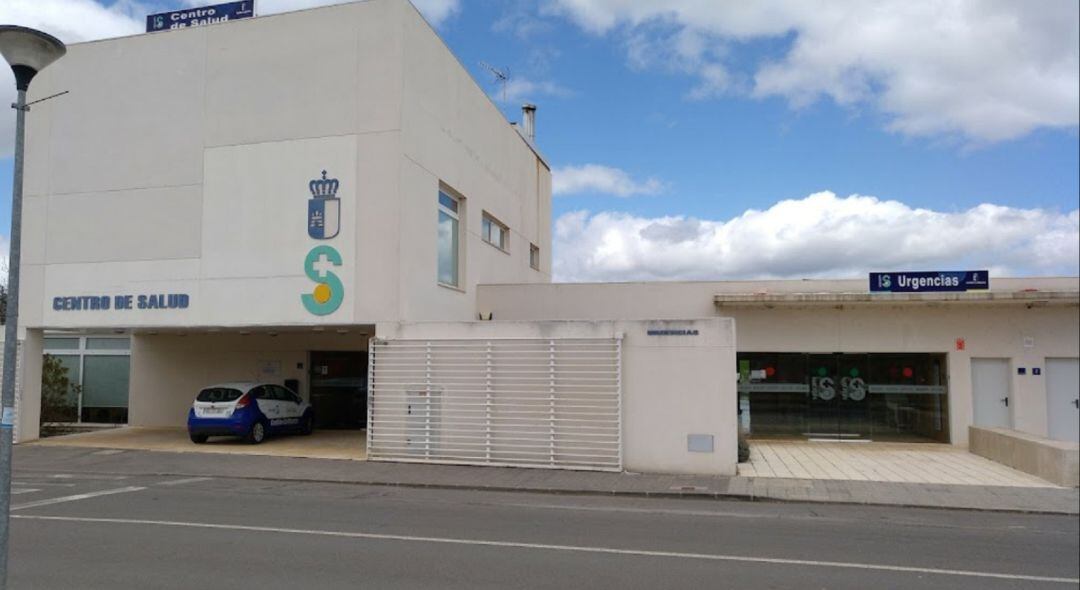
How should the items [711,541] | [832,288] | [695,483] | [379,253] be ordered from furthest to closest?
[832,288], [379,253], [695,483], [711,541]

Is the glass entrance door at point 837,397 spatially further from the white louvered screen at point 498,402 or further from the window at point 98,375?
the window at point 98,375

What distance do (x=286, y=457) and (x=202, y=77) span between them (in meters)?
8.94

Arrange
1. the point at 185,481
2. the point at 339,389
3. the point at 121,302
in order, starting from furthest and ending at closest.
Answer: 1. the point at 339,389
2. the point at 121,302
3. the point at 185,481

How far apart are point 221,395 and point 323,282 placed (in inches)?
167

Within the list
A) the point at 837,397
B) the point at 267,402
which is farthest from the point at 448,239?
the point at 837,397

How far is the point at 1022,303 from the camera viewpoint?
18219mm

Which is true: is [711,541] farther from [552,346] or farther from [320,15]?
[320,15]

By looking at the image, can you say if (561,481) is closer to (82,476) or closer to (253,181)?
(82,476)

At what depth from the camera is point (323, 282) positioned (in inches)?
640

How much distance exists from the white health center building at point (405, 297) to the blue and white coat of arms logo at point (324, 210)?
0.04 metres

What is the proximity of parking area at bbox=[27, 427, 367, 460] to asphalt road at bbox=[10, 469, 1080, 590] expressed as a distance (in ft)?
15.2

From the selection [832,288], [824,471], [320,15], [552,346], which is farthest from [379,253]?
[832,288]

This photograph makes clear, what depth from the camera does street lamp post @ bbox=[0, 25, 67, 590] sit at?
4.75 meters

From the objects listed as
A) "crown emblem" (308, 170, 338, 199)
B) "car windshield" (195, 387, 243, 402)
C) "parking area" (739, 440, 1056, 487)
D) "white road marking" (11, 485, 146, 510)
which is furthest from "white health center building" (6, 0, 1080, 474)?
"white road marking" (11, 485, 146, 510)
